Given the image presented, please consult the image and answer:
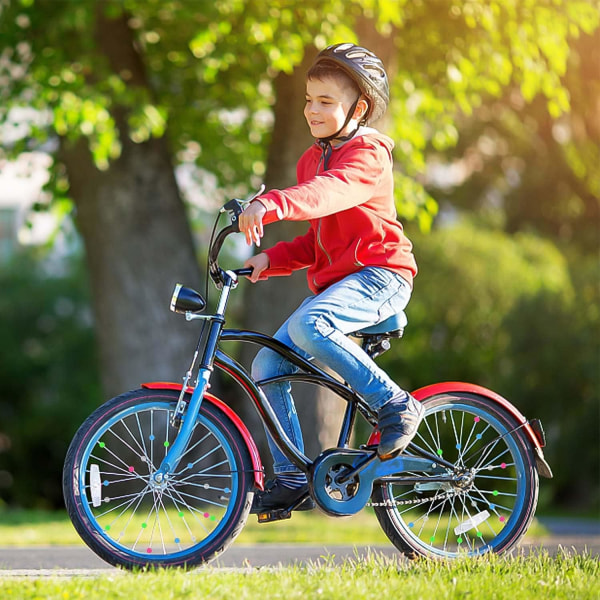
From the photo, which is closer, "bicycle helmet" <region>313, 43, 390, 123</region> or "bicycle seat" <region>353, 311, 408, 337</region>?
"bicycle helmet" <region>313, 43, 390, 123</region>

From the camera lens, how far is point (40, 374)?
66.0 feet

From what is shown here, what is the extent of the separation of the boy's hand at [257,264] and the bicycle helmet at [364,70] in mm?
717

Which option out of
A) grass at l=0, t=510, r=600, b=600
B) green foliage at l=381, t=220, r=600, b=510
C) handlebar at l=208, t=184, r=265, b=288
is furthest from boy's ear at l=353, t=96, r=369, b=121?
green foliage at l=381, t=220, r=600, b=510

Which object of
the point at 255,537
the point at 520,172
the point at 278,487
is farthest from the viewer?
the point at 520,172

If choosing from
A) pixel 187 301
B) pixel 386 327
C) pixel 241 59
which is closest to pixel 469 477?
pixel 386 327

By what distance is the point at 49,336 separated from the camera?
67.4 ft

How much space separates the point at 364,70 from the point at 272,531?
5282 millimetres

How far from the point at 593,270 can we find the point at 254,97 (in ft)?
23.7

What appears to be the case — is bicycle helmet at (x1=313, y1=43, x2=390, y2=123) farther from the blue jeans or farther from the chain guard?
the chain guard

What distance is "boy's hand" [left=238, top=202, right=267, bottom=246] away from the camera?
371 centimetres

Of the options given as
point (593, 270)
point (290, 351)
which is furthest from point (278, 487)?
point (593, 270)

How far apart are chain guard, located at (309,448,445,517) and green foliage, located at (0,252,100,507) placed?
15.1m

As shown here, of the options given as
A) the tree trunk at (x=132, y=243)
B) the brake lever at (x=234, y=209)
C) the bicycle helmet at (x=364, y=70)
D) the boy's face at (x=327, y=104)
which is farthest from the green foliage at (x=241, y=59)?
the brake lever at (x=234, y=209)

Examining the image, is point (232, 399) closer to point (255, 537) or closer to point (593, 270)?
point (255, 537)
